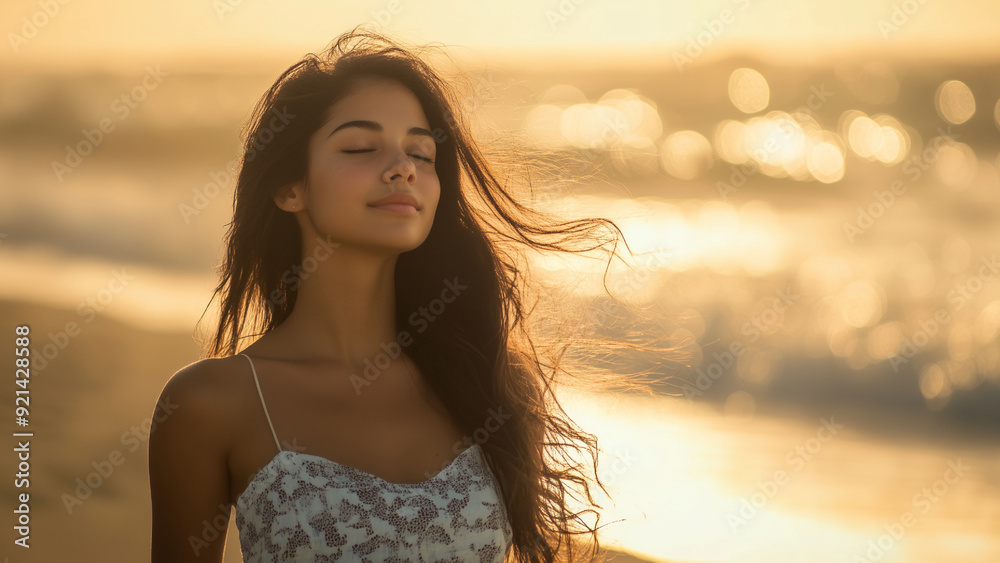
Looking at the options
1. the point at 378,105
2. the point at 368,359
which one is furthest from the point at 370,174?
the point at 368,359

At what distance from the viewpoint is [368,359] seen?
3.34m

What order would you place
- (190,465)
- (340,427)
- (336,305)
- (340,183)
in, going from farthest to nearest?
(336,305) < (340,183) < (340,427) < (190,465)

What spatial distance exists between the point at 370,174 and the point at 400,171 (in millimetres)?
95

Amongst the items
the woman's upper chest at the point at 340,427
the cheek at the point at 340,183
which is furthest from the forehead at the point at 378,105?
the woman's upper chest at the point at 340,427

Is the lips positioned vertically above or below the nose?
below

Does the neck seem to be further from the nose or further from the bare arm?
the bare arm

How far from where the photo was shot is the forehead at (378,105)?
329 centimetres

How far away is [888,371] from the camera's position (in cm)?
1370

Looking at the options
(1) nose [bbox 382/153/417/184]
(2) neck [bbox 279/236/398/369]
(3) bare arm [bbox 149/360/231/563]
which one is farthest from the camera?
(2) neck [bbox 279/236/398/369]

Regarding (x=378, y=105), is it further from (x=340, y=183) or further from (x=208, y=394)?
(x=208, y=394)

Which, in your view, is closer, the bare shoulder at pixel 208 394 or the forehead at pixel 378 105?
Answer: the bare shoulder at pixel 208 394

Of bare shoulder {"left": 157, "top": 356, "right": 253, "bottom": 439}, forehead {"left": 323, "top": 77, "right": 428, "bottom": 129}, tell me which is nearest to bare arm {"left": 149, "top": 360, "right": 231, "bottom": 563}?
bare shoulder {"left": 157, "top": 356, "right": 253, "bottom": 439}

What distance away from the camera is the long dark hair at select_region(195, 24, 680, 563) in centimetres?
336

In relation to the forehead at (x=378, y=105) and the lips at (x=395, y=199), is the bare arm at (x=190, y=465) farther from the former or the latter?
the forehead at (x=378, y=105)
